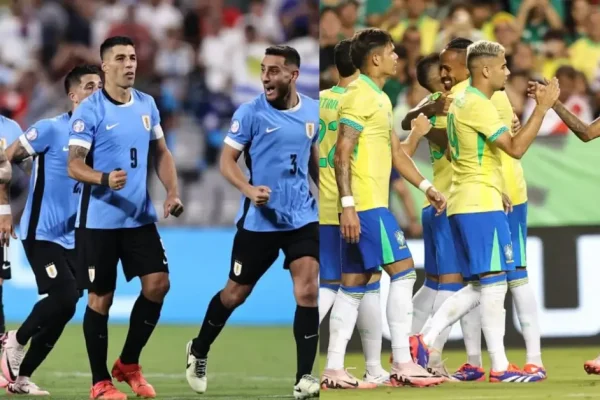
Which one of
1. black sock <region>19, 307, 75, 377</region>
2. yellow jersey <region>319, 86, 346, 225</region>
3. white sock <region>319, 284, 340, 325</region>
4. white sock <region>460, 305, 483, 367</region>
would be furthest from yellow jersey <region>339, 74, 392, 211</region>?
black sock <region>19, 307, 75, 377</region>

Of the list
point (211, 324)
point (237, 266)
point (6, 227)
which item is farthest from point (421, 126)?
point (6, 227)

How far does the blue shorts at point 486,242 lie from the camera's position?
5.20m

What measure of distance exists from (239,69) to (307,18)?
83 cm

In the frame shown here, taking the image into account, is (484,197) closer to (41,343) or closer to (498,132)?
(498,132)

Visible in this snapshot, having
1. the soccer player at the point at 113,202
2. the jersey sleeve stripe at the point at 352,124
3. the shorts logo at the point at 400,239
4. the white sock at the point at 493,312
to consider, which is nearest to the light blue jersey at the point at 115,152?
the soccer player at the point at 113,202

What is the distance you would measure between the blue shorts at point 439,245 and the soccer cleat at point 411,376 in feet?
→ 2.31

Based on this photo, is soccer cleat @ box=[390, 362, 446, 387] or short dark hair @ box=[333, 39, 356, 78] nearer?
soccer cleat @ box=[390, 362, 446, 387]

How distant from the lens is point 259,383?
5.76 m

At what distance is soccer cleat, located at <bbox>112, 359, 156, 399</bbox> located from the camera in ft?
16.2

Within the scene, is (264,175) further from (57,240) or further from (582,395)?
(582,395)

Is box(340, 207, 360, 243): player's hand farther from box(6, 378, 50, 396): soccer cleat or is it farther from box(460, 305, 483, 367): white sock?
box(6, 378, 50, 396): soccer cleat

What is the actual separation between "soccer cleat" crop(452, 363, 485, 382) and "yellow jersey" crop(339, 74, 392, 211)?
1.03 meters

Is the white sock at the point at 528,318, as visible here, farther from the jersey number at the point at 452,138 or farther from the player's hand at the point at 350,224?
the player's hand at the point at 350,224

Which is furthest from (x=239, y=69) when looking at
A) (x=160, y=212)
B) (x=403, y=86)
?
(x=403, y=86)
